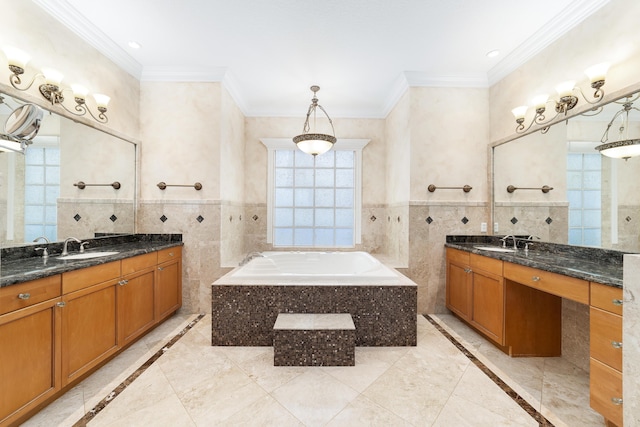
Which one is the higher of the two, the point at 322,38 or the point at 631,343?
the point at 322,38

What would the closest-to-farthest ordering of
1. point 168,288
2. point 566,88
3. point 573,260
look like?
point 573,260 < point 566,88 < point 168,288

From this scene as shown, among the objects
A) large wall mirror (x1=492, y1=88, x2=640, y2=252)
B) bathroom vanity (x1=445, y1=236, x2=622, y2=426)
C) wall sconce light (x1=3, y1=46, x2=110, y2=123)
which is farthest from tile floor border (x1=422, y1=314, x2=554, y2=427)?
wall sconce light (x1=3, y1=46, x2=110, y2=123)

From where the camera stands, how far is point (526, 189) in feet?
8.50

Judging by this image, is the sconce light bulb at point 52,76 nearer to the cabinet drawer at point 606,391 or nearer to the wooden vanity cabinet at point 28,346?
the wooden vanity cabinet at point 28,346

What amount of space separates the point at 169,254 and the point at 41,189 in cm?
112

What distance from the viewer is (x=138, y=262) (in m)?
2.29

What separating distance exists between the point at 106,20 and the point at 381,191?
3.52 m

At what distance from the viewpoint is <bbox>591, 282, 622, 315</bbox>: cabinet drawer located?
4.30 feet

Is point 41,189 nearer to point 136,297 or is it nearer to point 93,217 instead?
point 93,217

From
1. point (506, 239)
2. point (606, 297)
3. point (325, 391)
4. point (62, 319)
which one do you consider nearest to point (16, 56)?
point (62, 319)

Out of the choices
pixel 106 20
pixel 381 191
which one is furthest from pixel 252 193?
pixel 106 20

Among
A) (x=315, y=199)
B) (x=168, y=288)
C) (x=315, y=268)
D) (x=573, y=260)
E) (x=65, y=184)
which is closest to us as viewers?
(x=573, y=260)

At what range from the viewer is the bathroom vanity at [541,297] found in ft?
4.38

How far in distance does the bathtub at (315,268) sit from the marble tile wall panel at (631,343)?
1306mm
